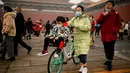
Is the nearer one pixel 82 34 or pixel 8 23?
pixel 82 34

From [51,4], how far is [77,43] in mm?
32184

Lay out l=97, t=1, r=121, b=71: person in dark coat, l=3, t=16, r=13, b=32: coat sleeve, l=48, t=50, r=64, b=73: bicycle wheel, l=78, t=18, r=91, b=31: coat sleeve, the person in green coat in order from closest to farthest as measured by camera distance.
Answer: l=48, t=50, r=64, b=73: bicycle wheel < l=78, t=18, r=91, b=31: coat sleeve < the person in green coat < l=97, t=1, r=121, b=71: person in dark coat < l=3, t=16, r=13, b=32: coat sleeve

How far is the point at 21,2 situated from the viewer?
112ft

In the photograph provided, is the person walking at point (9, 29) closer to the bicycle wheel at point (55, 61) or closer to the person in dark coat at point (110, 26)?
the bicycle wheel at point (55, 61)

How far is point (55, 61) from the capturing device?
427cm

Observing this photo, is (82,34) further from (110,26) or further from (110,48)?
(110,48)

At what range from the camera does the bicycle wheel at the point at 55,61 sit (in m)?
4.20

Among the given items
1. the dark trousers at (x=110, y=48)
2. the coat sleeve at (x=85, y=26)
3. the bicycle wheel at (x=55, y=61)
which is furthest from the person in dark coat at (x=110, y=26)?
the bicycle wheel at (x=55, y=61)

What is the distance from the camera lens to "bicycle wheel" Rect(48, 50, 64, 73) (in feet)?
13.8

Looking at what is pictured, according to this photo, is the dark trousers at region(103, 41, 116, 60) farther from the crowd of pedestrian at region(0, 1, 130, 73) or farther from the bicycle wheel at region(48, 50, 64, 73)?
the bicycle wheel at region(48, 50, 64, 73)

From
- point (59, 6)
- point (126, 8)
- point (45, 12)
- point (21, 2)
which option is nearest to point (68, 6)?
point (59, 6)

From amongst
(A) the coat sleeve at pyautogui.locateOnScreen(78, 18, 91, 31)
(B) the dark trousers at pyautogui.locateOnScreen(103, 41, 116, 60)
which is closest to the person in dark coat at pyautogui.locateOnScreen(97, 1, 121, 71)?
(B) the dark trousers at pyautogui.locateOnScreen(103, 41, 116, 60)

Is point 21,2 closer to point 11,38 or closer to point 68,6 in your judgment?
point 68,6

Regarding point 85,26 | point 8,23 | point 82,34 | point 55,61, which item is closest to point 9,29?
point 8,23
